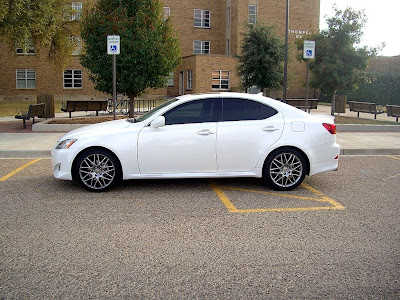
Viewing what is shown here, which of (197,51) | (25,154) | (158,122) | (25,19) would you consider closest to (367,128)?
(158,122)

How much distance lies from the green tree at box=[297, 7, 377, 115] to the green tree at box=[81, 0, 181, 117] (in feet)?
24.5

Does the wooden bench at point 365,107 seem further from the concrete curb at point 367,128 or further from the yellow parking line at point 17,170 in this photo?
the yellow parking line at point 17,170

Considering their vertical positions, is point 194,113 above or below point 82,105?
below

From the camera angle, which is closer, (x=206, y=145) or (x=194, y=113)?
(x=206, y=145)

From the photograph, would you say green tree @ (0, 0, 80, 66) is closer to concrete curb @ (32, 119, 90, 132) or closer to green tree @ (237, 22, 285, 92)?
concrete curb @ (32, 119, 90, 132)

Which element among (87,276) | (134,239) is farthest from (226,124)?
(87,276)

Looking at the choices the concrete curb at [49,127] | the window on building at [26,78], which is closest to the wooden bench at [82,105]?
the concrete curb at [49,127]

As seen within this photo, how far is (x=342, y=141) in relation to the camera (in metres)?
13.1

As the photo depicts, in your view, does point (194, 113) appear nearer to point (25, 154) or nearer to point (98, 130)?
point (98, 130)

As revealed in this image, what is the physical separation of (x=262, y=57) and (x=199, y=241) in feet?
69.1

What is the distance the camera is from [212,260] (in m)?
4.38

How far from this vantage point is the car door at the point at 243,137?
23.3 ft

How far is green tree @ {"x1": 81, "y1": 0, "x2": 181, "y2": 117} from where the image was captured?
617 inches

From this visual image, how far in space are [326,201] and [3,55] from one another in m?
39.2
